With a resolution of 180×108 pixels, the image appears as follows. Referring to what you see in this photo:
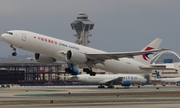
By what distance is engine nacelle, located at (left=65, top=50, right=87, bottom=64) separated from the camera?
52344 millimetres

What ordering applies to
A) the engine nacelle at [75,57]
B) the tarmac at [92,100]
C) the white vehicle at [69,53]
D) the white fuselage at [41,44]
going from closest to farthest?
the tarmac at [92,100]
the white fuselage at [41,44]
the white vehicle at [69,53]
the engine nacelle at [75,57]

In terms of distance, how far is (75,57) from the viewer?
52.7 m

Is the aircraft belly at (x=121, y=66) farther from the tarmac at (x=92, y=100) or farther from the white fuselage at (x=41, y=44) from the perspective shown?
the tarmac at (x=92, y=100)

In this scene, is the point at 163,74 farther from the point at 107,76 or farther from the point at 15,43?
the point at 15,43

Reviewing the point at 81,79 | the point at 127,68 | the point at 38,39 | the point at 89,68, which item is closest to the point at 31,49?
the point at 38,39

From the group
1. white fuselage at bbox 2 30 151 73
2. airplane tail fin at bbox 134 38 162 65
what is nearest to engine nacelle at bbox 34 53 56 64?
white fuselage at bbox 2 30 151 73

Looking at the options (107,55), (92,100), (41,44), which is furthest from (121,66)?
(41,44)

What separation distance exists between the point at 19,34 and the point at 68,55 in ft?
29.7

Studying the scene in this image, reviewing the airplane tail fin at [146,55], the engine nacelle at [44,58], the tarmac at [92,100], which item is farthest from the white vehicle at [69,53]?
the tarmac at [92,100]

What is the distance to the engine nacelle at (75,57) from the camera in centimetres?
5234

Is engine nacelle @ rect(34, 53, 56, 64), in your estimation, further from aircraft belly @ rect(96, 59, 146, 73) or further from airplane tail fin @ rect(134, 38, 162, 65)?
airplane tail fin @ rect(134, 38, 162, 65)

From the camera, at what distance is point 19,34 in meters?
48.4

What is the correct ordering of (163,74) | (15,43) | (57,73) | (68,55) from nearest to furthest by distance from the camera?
(15,43), (68,55), (57,73), (163,74)

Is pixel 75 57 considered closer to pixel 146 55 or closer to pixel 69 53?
pixel 69 53
